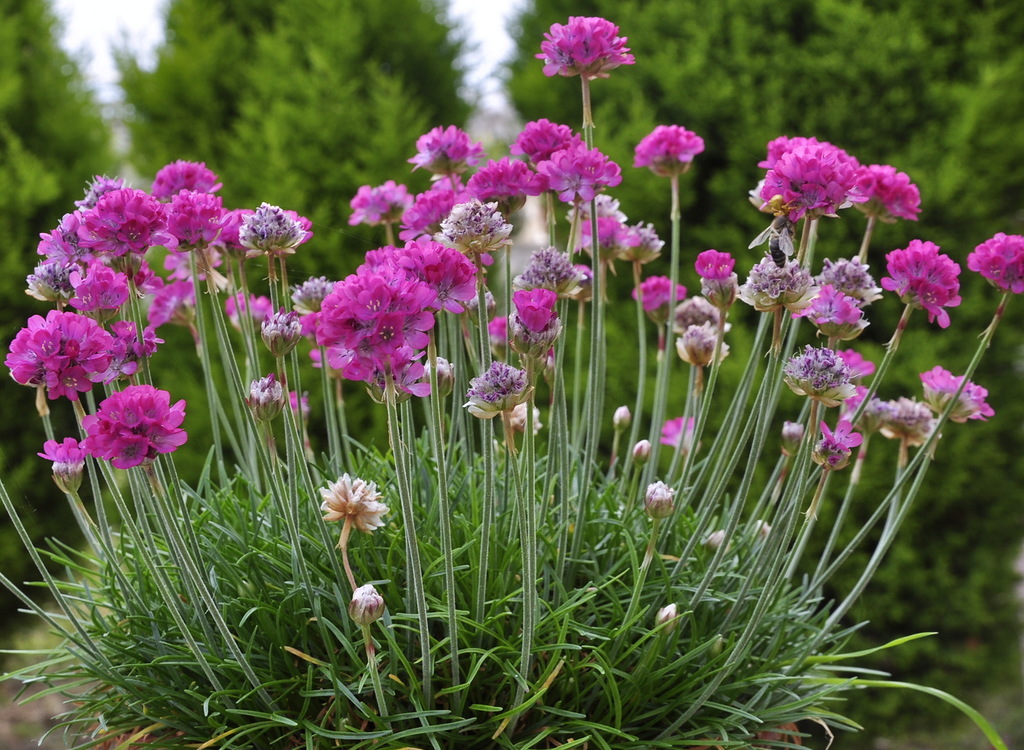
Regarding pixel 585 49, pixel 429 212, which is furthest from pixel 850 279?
pixel 429 212

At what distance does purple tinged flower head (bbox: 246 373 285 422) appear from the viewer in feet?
3.15

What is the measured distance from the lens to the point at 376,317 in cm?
76

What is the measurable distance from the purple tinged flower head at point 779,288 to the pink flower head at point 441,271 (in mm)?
301

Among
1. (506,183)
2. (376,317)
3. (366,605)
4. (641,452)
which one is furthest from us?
(641,452)

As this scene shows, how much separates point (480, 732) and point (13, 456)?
260 cm

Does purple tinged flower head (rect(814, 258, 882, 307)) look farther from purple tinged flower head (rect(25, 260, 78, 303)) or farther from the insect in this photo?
purple tinged flower head (rect(25, 260, 78, 303))

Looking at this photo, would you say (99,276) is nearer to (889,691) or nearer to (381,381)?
(381,381)

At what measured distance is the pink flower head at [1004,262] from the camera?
1.05 metres

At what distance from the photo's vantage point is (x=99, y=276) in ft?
3.23

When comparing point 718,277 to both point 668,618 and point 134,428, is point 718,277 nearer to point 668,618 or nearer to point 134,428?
point 668,618

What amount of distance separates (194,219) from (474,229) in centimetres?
33

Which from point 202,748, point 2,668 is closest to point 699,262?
point 202,748

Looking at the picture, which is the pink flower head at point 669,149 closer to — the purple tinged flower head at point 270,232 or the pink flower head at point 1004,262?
the pink flower head at point 1004,262

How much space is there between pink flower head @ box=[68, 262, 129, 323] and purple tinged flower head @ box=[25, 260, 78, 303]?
6 cm
